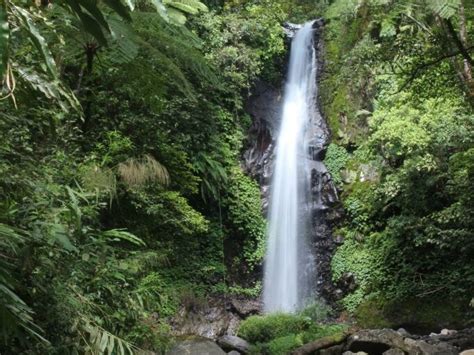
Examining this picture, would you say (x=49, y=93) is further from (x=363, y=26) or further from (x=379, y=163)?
(x=363, y=26)

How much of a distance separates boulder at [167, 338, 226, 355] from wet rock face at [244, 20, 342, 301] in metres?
3.30

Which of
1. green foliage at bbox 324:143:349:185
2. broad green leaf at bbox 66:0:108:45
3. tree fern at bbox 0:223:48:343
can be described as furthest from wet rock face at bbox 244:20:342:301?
broad green leaf at bbox 66:0:108:45

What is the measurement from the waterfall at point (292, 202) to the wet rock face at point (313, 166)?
0.27 feet

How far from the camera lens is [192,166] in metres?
8.92

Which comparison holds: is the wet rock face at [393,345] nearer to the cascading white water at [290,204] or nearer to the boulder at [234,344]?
the boulder at [234,344]

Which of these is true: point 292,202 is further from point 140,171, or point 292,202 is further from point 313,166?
point 140,171

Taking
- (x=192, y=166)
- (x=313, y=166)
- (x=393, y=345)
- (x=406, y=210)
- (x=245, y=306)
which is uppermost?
(x=313, y=166)

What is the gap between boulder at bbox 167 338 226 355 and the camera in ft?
21.6

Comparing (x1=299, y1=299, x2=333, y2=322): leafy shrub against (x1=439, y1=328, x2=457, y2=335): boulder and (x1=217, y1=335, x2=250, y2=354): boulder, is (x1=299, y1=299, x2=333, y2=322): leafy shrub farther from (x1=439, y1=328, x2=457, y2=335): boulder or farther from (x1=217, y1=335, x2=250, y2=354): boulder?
(x1=439, y1=328, x2=457, y2=335): boulder

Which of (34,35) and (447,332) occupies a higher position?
(447,332)

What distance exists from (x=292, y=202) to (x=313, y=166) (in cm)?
96

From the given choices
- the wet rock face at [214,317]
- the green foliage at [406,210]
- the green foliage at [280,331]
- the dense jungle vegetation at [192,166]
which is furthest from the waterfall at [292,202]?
the green foliage at [280,331]

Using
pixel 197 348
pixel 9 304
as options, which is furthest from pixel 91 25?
pixel 197 348

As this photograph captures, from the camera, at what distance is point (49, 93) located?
149 cm
